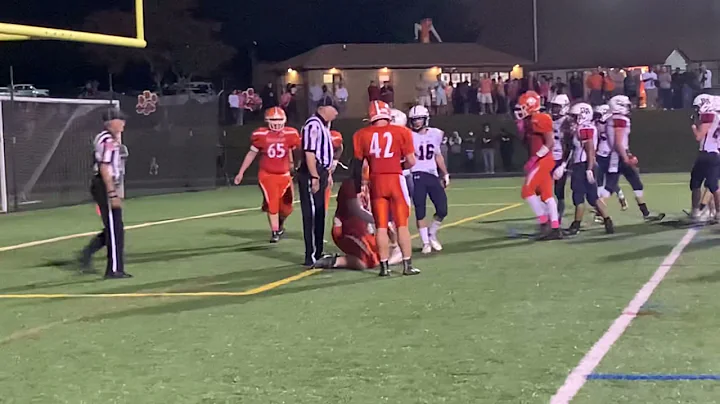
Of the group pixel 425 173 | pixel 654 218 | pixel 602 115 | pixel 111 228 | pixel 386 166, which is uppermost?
pixel 602 115

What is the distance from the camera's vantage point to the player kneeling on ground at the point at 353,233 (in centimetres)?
1243

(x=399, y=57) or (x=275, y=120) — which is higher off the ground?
(x=399, y=57)

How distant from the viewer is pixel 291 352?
7.87 m

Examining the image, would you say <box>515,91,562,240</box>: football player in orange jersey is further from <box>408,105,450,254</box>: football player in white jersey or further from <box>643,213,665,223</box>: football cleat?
<box>643,213,665,223</box>: football cleat

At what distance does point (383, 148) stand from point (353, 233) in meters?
1.31

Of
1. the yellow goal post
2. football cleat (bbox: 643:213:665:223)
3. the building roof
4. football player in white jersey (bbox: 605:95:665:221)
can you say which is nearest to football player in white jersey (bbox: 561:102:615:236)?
football player in white jersey (bbox: 605:95:665:221)

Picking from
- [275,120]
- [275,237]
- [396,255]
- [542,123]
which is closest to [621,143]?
[542,123]

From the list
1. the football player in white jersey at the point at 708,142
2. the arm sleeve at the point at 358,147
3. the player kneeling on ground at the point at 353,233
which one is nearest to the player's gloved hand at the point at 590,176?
the football player in white jersey at the point at 708,142

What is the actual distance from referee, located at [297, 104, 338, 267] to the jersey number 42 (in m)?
1.17

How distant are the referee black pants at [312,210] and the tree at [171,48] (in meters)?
37.9

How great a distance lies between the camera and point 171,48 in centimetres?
5094

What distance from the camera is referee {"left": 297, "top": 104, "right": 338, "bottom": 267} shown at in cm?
1267

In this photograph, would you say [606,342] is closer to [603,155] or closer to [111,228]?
[111,228]

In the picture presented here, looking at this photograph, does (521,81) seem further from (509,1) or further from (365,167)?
(365,167)
